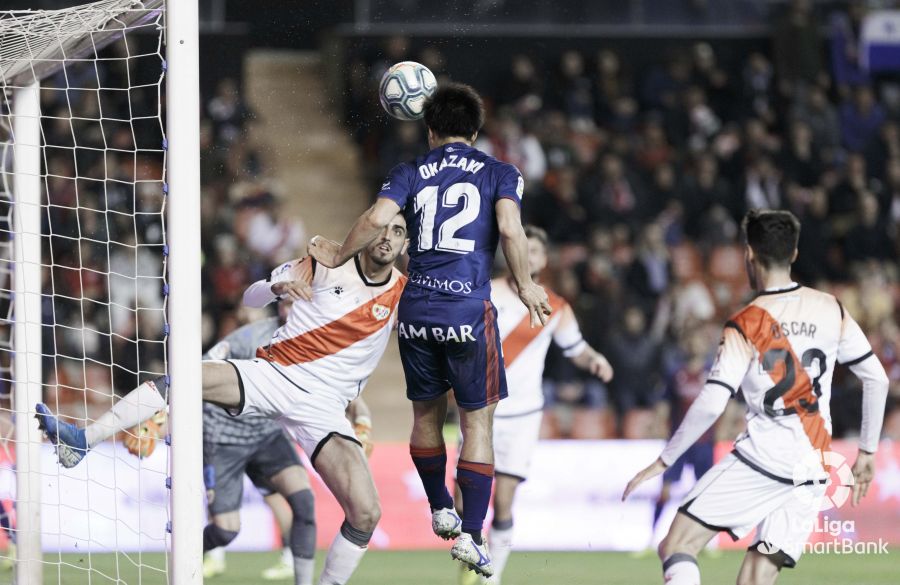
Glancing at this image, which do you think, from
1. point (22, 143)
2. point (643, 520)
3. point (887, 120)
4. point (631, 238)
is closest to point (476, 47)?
point (631, 238)

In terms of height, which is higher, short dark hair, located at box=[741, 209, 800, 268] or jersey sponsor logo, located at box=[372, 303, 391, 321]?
short dark hair, located at box=[741, 209, 800, 268]

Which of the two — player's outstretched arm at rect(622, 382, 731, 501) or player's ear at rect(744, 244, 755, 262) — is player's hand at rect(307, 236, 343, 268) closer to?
player's outstretched arm at rect(622, 382, 731, 501)

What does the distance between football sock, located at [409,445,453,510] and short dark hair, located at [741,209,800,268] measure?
1.83m

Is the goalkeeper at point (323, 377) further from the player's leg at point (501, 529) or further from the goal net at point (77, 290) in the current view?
the player's leg at point (501, 529)

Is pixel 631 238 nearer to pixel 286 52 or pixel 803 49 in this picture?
pixel 803 49

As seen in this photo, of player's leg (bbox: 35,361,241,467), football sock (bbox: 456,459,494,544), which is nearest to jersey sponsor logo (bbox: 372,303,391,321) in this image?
player's leg (bbox: 35,361,241,467)

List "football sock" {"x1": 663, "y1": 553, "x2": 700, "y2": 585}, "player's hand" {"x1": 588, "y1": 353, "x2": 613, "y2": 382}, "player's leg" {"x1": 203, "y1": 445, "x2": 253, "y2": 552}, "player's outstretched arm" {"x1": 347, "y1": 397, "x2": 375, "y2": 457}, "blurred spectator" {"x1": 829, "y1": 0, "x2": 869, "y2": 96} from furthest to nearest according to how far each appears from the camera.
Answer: "blurred spectator" {"x1": 829, "y1": 0, "x2": 869, "y2": 96}, "player's hand" {"x1": 588, "y1": 353, "x2": 613, "y2": 382}, "player's leg" {"x1": 203, "y1": 445, "x2": 253, "y2": 552}, "player's outstretched arm" {"x1": 347, "y1": 397, "x2": 375, "y2": 457}, "football sock" {"x1": 663, "y1": 553, "x2": 700, "y2": 585}

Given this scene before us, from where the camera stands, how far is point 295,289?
20.6 feet

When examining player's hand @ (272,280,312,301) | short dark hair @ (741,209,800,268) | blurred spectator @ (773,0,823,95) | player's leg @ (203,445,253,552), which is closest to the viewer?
short dark hair @ (741,209,800,268)

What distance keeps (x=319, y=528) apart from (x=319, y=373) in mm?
3903

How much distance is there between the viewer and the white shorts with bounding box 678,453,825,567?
5.67m

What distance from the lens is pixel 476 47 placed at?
48.2 feet

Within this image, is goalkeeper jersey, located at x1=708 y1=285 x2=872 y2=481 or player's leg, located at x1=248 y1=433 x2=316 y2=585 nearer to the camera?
goalkeeper jersey, located at x1=708 y1=285 x2=872 y2=481

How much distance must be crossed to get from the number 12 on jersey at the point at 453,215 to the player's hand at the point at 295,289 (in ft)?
2.77
